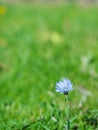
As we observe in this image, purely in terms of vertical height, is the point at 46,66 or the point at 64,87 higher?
the point at 46,66

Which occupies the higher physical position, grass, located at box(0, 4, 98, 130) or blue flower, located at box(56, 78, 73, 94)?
grass, located at box(0, 4, 98, 130)

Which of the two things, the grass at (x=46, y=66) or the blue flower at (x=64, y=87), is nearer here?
the blue flower at (x=64, y=87)

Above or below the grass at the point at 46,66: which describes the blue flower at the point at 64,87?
below

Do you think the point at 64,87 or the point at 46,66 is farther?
the point at 46,66

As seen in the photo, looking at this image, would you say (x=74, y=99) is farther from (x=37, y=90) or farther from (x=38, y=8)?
(x=38, y=8)

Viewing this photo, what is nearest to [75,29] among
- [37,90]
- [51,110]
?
[37,90]

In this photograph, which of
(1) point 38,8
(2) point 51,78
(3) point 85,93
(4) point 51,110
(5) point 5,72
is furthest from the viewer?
(1) point 38,8

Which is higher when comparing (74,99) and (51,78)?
(51,78)

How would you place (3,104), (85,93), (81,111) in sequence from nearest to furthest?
(81,111)
(3,104)
(85,93)
